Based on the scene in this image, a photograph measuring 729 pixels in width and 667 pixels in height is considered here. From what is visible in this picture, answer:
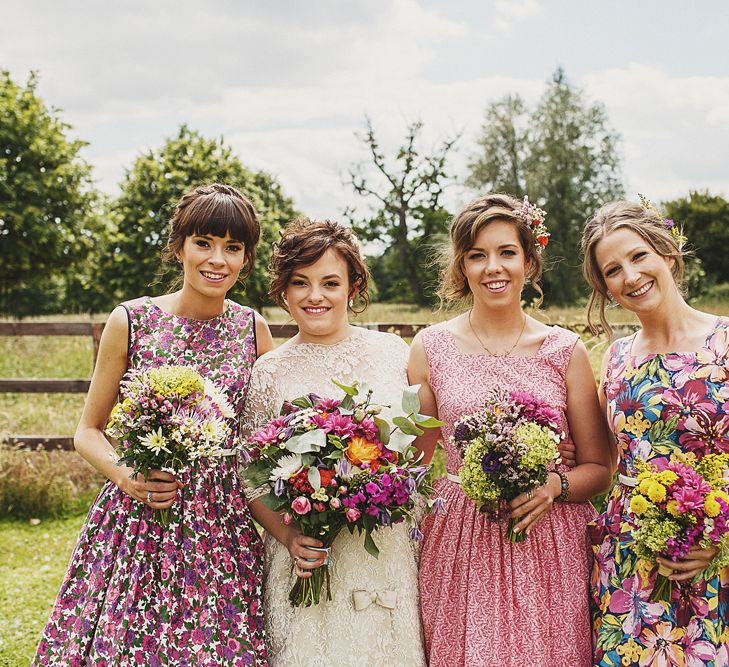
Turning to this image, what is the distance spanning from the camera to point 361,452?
9.30 ft

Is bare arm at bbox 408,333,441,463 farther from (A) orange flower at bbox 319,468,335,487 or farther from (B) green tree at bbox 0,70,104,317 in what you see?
(B) green tree at bbox 0,70,104,317

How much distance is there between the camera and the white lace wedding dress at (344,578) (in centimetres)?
313

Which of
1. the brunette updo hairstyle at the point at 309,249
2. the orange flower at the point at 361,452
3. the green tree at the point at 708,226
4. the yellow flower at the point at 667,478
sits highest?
the green tree at the point at 708,226

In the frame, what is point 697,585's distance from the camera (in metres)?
3.00

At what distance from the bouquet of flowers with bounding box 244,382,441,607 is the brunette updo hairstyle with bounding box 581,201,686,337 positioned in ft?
3.76

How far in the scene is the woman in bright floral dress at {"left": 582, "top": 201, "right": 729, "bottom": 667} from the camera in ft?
9.81

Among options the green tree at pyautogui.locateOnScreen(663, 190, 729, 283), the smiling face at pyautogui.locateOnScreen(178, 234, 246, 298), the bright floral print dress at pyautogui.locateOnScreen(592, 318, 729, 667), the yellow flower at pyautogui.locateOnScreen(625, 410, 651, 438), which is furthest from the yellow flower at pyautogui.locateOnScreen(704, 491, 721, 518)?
the green tree at pyautogui.locateOnScreen(663, 190, 729, 283)

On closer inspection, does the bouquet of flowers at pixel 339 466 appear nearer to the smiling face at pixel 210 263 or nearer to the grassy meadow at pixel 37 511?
the smiling face at pixel 210 263

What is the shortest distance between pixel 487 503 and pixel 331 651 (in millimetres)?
953

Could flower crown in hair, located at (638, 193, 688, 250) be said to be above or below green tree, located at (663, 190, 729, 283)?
below

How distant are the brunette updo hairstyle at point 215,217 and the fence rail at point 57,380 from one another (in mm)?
4342

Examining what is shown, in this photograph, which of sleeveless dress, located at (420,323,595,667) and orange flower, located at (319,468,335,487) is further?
sleeveless dress, located at (420,323,595,667)

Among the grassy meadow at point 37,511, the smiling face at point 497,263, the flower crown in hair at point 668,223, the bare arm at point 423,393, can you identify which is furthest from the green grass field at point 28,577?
the flower crown in hair at point 668,223

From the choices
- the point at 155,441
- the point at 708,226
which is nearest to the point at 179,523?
the point at 155,441
